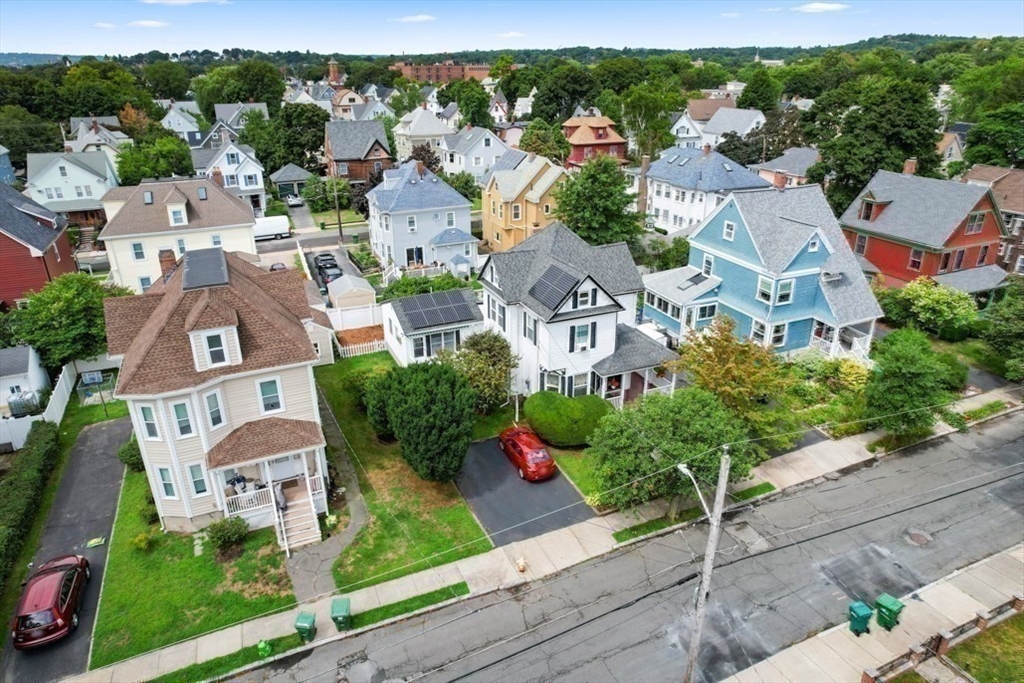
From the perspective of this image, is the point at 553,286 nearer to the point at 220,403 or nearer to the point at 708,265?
the point at 708,265

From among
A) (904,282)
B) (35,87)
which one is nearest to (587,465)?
(904,282)

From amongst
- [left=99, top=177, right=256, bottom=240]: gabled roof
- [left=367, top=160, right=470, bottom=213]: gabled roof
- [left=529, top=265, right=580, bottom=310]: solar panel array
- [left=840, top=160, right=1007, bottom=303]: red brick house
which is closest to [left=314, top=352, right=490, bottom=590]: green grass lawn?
[left=529, top=265, right=580, bottom=310]: solar panel array

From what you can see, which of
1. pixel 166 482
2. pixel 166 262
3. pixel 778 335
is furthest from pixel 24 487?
pixel 778 335

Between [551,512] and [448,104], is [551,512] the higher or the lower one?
the lower one

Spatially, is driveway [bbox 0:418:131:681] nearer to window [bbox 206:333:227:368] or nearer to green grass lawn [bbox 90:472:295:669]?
green grass lawn [bbox 90:472:295:669]

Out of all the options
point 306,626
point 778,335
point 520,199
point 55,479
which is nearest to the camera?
point 306,626

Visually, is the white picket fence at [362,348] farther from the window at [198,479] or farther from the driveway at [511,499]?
the window at [198,479]

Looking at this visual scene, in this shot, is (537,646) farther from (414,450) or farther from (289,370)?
(289,370)
